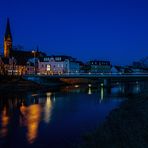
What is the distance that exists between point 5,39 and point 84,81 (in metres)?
47.4

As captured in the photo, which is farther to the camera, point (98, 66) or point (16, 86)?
point (98, 66)

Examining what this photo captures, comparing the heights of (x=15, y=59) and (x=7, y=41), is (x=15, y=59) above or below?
below

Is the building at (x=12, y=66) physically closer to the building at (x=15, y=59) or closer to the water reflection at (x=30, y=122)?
the building at (x=15, y=59)

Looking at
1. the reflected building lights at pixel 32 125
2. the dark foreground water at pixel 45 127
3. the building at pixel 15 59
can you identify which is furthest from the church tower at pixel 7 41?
the reflected building lights at pixel 32 125

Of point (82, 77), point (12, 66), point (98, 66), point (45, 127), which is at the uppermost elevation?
point (98, 66)

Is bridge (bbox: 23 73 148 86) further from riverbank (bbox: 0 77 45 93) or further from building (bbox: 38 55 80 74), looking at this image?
building (bbox: 38 55 80 74)

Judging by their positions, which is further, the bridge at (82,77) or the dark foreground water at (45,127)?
the bridge at (82,77)

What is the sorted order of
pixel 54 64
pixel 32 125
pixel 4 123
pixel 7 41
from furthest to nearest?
pixel 7 41 → pixel 54 64 → pixel 4 123 → pixel 32 125

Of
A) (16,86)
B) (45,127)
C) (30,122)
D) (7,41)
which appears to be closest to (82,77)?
(16,86)

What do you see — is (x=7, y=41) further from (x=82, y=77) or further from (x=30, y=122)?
(x=30, y=122)

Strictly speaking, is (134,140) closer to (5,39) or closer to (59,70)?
(59,70)

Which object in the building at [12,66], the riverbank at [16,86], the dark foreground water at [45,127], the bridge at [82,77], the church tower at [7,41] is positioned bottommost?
the dark foreground water at [45,127]

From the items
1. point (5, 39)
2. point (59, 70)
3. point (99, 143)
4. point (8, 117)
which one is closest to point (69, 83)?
point (59, 70)

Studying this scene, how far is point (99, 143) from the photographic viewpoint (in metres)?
20.0
